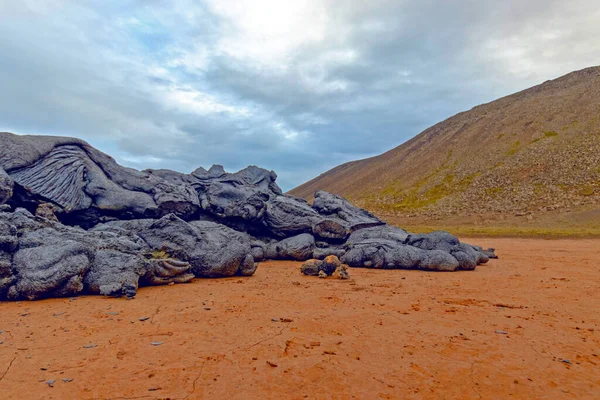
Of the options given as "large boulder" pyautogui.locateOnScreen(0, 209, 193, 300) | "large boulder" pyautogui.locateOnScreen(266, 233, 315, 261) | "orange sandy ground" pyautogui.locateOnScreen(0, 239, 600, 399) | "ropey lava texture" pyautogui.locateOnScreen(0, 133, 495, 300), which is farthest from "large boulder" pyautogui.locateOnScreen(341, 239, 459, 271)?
"large boulder" pyautogui.locateOnScreen(0, 209, 193, 300)

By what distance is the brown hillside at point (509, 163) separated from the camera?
2213 inches

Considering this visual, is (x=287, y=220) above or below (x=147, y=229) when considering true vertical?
above

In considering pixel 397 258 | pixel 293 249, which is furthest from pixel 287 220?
pixel 397 258

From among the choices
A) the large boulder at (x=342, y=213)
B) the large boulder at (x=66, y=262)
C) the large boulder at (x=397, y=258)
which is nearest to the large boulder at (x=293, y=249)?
the large boulder at (x=397, y=258)

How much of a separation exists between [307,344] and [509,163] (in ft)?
248

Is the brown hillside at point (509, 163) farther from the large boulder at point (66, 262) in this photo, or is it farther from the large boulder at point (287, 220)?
the large boulder at point (66, 262)

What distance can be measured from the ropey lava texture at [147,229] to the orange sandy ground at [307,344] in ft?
3.18

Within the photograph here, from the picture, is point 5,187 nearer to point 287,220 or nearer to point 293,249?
point 293,249

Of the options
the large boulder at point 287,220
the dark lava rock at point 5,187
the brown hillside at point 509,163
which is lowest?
the large boulder at point 287,220

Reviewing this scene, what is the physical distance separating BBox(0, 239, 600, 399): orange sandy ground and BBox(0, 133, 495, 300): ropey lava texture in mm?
969

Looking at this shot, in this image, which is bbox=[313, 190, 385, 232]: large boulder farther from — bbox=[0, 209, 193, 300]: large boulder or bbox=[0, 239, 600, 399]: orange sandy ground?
bbox=[0, 209, 193, 300]: large boulder

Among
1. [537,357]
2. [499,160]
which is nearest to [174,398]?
[537,357]

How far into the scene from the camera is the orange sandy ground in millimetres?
4711

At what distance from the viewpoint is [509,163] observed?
232 feet
